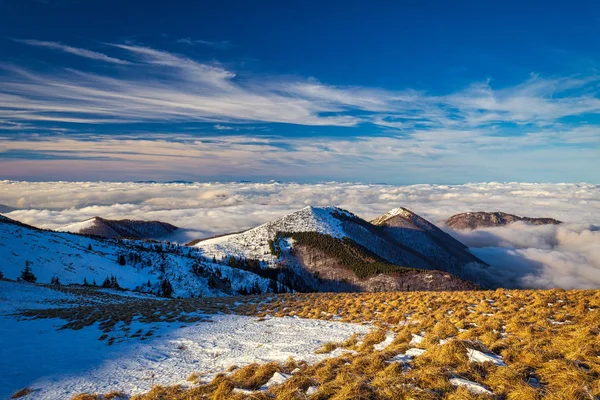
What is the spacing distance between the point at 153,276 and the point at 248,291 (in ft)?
184

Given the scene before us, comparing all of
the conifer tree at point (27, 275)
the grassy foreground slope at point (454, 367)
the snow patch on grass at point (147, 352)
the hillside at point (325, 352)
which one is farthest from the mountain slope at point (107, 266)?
the grassy foreground slope at point (454, 367)

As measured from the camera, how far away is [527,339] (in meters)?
11.4

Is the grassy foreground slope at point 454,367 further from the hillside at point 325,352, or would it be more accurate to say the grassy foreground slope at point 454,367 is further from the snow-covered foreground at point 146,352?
the snow-covered foreground at point 146,352

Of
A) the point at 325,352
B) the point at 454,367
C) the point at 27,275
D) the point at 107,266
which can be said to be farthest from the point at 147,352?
the point at 107,266

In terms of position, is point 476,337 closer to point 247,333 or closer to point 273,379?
point 273,379

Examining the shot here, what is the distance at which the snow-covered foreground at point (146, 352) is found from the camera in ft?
37.7

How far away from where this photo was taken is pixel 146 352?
1481 cm

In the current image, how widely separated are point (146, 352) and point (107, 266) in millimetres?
163805

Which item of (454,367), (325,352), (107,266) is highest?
(454,367)

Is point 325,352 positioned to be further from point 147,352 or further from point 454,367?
point 147,352

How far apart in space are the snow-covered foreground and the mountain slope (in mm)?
128529

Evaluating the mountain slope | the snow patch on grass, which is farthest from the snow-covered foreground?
the mountain slope

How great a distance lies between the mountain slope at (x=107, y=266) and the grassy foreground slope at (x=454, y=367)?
144m

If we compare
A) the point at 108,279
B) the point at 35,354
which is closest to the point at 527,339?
the point at 35,354
